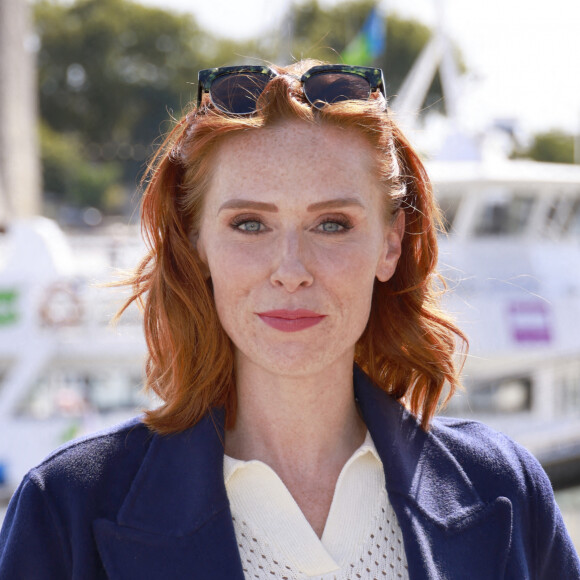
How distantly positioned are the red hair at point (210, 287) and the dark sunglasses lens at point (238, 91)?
0.02 metres

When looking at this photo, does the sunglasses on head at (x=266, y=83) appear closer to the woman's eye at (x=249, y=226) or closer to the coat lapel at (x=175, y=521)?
the woman's eye at (x=249, y=226)

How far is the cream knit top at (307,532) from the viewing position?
174 centimetres

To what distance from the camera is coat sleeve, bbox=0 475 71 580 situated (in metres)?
1.58

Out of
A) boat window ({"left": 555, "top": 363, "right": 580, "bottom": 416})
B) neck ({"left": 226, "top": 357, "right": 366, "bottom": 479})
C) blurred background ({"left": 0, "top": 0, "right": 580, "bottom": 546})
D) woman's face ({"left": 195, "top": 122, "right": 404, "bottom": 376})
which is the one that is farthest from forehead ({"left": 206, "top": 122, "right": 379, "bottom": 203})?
boat window ({"left": 555, "top": 363, "right": 580, "bottom": 416})

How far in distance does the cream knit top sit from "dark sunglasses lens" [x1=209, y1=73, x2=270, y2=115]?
0.74 m

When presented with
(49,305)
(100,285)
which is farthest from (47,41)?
(100,285)

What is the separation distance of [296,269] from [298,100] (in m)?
0.36

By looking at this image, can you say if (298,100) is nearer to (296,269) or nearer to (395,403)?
(296,269)

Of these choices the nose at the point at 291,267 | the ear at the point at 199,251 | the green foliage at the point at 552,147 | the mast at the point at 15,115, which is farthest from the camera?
the green foliage at the point at 552,147

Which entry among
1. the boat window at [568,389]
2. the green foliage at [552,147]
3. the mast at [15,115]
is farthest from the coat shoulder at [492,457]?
the green foliage at [552,147]

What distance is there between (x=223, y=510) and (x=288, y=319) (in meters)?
0.40

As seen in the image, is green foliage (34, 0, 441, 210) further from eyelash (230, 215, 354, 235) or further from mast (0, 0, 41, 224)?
eyelash (230, 215, 354, 235)

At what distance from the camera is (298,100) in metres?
1.80

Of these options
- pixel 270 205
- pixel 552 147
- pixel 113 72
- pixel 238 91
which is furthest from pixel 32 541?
pixel 552 147
